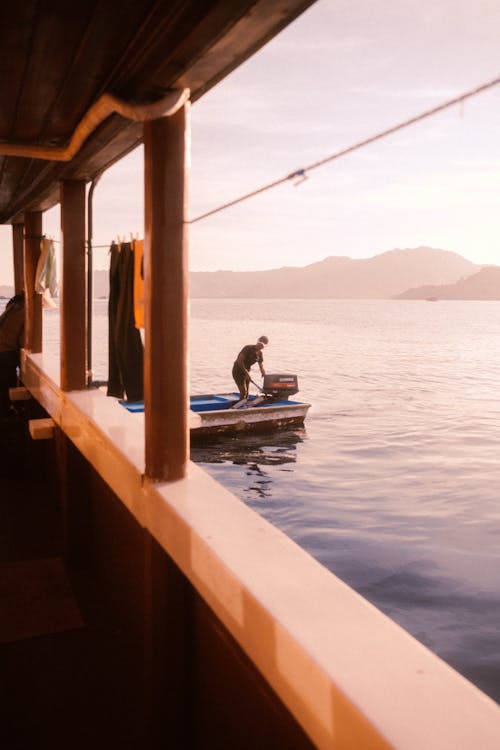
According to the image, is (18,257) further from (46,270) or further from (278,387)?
(278,387)

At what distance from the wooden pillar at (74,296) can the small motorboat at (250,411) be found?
1331cm

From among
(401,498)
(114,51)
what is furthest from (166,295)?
(401,498)

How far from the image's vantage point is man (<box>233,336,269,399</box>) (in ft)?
64.0

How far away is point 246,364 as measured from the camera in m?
20.0

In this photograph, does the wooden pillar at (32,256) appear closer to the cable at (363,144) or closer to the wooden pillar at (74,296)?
the wooden pillar at (74,296)

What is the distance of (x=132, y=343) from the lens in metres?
4.54

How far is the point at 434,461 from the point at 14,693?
66.2 ft

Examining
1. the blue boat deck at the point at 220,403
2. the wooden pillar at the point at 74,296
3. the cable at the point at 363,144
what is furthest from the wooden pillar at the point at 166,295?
the blue boat deck at the point at 220,403

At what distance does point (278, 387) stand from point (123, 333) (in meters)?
16.3

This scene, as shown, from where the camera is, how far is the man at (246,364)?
19500 millimetres

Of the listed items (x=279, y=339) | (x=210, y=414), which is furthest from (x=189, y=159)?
(x=279, y=339)

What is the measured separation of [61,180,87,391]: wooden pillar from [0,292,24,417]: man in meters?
3.29

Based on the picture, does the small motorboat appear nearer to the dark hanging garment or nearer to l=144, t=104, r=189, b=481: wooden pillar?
the dark hanging garment

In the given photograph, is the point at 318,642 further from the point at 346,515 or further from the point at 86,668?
the point at 346,515
